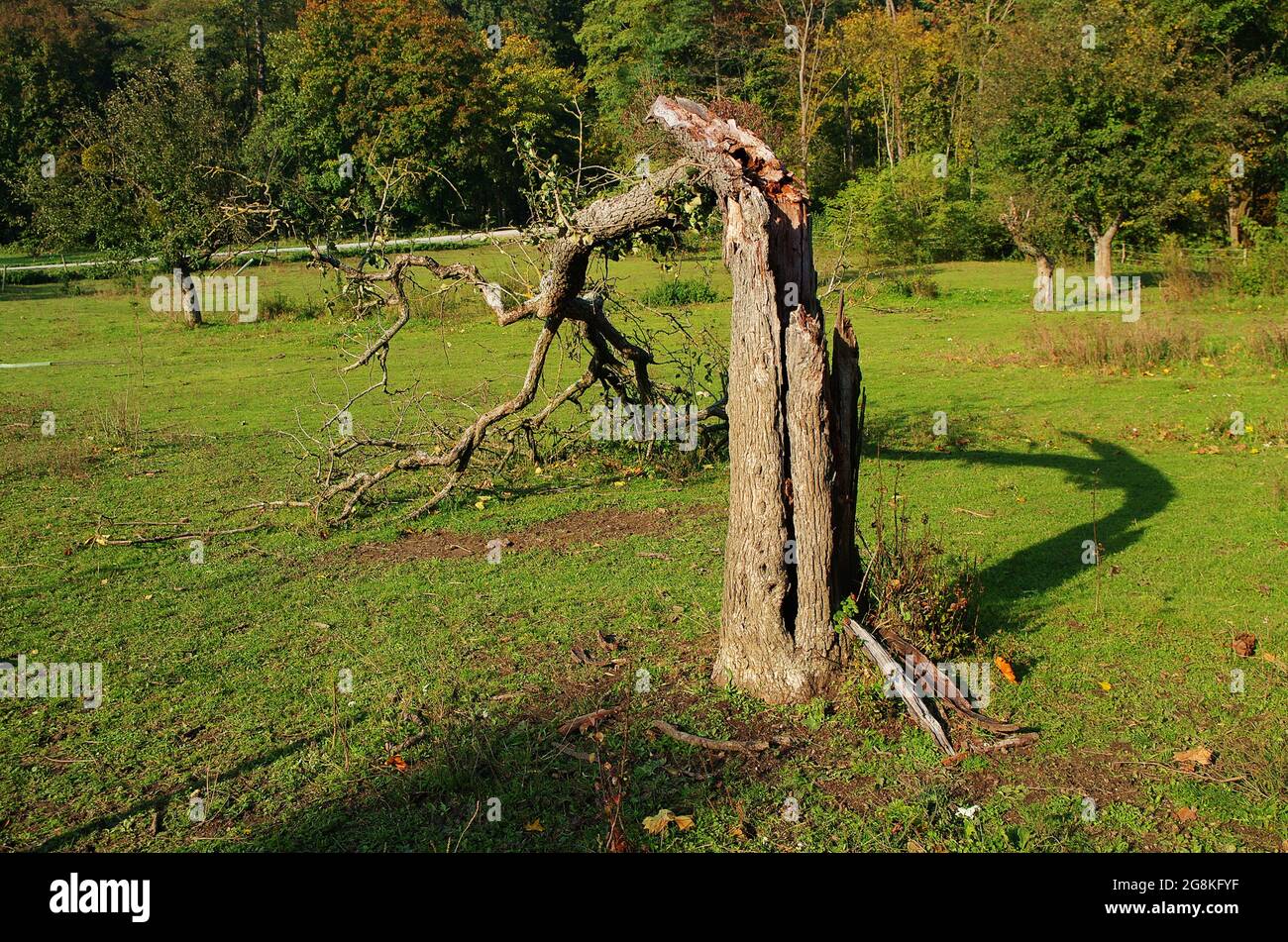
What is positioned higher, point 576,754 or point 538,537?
point 538,537

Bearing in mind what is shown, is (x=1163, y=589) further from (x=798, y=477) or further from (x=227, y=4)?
(x=227, y=4)

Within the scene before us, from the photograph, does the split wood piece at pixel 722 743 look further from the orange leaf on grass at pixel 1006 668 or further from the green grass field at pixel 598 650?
the orange leaf on grass at pixel 1006 668

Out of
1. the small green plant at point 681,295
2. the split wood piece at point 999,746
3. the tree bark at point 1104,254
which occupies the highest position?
the tree bark at point 1104,254

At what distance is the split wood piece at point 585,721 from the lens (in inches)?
237

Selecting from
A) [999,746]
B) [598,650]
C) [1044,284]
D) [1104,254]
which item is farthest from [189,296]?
[999,746]

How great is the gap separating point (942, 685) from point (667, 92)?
46.3 meters

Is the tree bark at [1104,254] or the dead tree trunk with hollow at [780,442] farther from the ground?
the tree bark at [1104,254]

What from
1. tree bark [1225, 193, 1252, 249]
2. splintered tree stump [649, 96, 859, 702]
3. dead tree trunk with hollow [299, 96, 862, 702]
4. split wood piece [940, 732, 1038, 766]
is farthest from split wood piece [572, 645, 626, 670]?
tree bark [1225, 193, 1252, 249]

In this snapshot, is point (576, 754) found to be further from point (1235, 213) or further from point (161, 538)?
point (1235, 213)

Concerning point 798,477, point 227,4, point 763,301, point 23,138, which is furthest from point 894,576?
point 227,4

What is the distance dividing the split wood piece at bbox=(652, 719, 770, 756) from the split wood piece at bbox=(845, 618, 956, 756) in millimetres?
799

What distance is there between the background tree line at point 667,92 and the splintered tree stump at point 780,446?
4.61 metres

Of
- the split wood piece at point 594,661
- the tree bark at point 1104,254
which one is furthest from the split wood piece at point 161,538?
the tree bark at point 1104,254

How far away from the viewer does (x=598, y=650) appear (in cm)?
715
